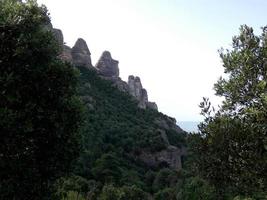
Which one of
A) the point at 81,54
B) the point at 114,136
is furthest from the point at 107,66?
the point at 114,136

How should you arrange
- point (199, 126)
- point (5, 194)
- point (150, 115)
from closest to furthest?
point (5, 194) → point (199, 126) → point (150, 115)

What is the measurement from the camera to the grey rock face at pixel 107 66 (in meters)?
179

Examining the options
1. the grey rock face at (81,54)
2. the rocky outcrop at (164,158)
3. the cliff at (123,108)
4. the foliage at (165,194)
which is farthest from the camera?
the grey rock face at (81,54)

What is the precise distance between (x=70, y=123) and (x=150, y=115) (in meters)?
142

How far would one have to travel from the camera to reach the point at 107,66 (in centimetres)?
18125

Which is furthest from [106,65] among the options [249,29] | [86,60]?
[249,29]

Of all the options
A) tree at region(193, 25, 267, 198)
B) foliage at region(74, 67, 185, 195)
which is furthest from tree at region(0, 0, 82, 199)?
foliage at region(74, 67, 185, 195)

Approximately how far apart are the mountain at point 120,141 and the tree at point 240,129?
40.1 m

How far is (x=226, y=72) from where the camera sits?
2025 centimetres

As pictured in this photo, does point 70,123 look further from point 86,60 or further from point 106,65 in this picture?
point 106,65

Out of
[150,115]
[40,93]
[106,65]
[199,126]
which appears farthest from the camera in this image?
[106,65]

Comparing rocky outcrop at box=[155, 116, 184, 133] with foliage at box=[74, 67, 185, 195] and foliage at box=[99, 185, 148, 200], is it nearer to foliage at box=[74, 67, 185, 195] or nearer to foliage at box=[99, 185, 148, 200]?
foliage at box=[74, 67, 185, 195]

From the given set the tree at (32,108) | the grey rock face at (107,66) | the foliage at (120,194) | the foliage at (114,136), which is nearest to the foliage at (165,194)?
the foliage at (120,194)

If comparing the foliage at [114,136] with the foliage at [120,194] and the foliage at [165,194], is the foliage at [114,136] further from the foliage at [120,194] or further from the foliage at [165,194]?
the foliage at [120,194]
